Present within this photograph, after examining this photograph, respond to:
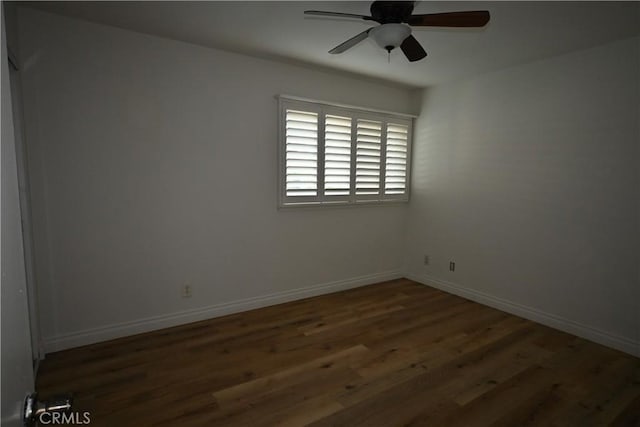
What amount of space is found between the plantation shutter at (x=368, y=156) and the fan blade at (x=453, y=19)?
198cm

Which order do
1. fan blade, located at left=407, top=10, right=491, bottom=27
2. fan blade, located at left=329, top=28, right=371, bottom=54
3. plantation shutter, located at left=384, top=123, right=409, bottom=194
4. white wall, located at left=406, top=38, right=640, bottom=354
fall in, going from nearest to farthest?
fan blade, located at left=407, top=10, right=491, bottom=27
fan blade, located at left=329, top=28, right=371, bottom=54
white wall, located at left=406, top=38, right=640, bottom=354
plantation shutter, located at left=384, top=123, right=409, bottom=194

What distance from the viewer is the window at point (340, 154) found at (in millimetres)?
3557

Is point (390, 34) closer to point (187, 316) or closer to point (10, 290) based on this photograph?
point (10, 290)

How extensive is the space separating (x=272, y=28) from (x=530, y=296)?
3460mm

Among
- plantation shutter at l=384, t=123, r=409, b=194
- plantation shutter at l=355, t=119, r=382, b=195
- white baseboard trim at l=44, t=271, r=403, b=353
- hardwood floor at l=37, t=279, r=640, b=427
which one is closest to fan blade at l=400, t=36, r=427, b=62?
plantation shutter at l=355, t=119, r=382, b=195

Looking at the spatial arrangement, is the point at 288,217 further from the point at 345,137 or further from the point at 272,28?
the point at 272,28

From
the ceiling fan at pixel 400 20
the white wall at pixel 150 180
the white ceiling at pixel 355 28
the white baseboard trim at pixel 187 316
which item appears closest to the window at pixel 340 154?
the white wall at pixel 150 180

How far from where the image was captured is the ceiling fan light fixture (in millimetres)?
2082

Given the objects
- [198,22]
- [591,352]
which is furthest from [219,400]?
[591,352]

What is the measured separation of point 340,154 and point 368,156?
445mm

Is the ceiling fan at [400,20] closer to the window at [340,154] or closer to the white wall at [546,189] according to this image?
the window at [340,154]

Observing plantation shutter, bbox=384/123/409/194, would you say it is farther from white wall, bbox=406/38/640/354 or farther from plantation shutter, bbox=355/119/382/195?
white wall, bbox=406/38/640/354

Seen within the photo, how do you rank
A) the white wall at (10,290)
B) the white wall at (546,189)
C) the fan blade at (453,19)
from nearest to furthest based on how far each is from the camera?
1. the white wall at (10,290)
2. the fan blade at (453,19)
3. the white wall at (546,189)

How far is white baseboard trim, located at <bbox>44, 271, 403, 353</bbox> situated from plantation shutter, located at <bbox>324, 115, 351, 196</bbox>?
1138 mm
